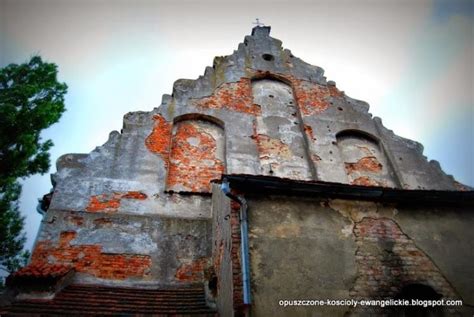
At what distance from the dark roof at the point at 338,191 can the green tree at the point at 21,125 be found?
7.07m

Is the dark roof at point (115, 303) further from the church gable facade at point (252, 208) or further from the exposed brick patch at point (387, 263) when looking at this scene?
the exposed brick patch at point (387, 263)

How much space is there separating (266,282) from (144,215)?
12.1ft

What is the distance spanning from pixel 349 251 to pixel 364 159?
5780 millimetres

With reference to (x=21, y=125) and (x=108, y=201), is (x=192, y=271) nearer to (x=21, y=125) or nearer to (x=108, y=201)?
(x=108, y=201)

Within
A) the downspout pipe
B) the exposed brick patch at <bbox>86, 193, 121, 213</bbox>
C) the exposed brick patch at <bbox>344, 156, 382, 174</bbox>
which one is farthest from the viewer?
the exposed brick patch at <bbox>344, 156, 382, 174</bbox>

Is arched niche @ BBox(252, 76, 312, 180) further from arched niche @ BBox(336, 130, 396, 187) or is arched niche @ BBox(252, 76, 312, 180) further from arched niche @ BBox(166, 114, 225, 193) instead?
arched niche @ BBox(336, 130, 396, 187)

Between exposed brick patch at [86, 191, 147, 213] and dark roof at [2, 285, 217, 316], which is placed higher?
exposed brick patch at [86, 191, 147, 213]

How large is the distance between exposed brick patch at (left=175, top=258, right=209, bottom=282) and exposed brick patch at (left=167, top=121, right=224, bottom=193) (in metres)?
1.87

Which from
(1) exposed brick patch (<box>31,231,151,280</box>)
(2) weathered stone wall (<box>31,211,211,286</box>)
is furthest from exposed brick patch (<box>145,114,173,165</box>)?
(1) exposed brick patch (<box>31,231,151,280</box>)

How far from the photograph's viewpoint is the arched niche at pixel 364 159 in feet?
32.8

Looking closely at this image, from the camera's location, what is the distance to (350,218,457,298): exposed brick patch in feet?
17.0

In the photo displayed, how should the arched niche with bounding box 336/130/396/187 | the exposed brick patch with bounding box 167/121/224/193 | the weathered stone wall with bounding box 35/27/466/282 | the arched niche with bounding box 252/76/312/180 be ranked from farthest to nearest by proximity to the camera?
the arched niche with bounding box 336/130/396/187 < the arched niche with bounding box 252/76/312/180 < the exposed brick patch with bounding box 167/121/224/193 < the weathered stone wall with bounding box 35/27/466/282

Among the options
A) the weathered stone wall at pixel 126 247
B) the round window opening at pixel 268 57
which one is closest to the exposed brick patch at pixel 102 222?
the weathered stone wall at pixel 126 247

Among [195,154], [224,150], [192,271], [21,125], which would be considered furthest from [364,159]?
[21,125]
